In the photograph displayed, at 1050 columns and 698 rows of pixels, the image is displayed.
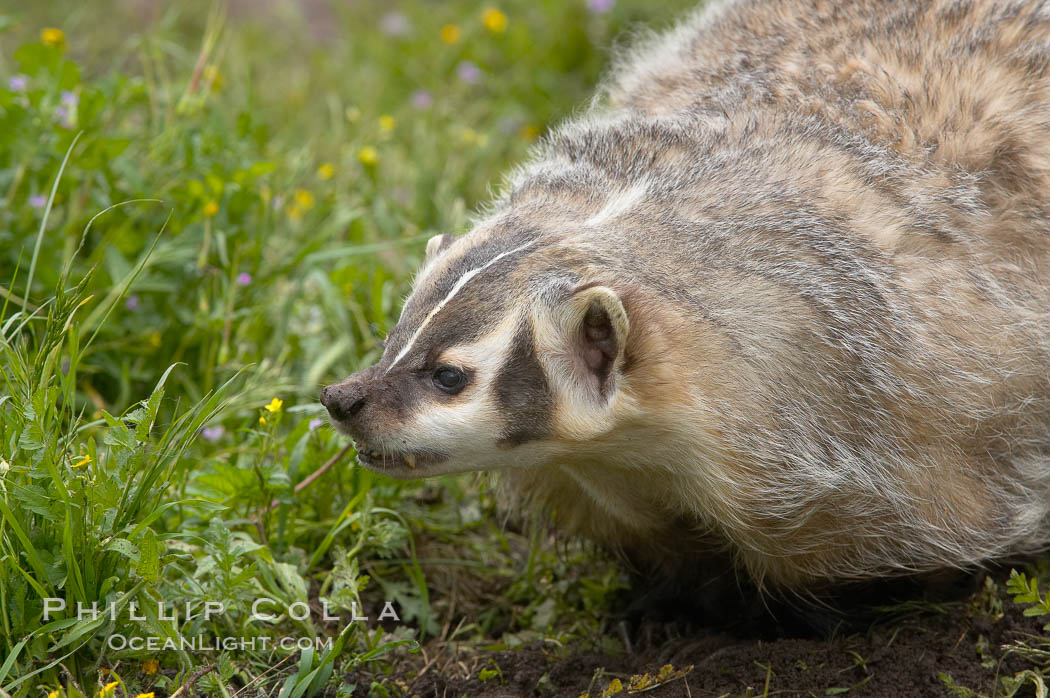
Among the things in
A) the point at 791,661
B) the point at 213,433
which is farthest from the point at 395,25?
the point at 791,661

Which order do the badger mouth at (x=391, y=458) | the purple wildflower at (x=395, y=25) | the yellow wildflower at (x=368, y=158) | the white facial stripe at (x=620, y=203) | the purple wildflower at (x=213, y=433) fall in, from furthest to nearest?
1. the purple wildflower at (x=395, y=25)
2. the yellow wildflower at (x=368, y=158)
3. the purple wildflower at (x=213, y=433)
4. the white facial stripe at (x=620, y=203)
5. the badger mouth at (x=391, y=458)

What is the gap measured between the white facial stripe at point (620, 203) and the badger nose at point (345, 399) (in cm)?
74

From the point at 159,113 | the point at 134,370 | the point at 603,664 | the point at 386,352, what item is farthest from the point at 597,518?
the point at 159,113

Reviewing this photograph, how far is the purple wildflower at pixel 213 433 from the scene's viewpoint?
400 cm

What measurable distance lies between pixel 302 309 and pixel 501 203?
4.82 feet

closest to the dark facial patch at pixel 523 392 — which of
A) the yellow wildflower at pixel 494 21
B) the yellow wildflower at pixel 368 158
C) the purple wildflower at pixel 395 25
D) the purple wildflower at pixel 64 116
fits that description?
the purple wildflower at pixel 64 116

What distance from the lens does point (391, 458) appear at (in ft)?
9.70

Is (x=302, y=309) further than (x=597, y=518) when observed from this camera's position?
Yes

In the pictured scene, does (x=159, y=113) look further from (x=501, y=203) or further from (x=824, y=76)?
(x=824, y=76)

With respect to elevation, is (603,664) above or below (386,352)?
below

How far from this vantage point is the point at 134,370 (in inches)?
167

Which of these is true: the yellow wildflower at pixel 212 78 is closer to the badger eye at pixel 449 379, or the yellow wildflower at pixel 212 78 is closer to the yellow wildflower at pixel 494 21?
the yellow wildflower at pixel 494 21

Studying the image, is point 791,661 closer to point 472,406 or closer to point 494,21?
point 472,406

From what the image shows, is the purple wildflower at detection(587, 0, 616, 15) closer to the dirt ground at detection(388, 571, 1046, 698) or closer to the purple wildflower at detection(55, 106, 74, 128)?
the purple wildflower at detection(55, 106, 74, 128)
